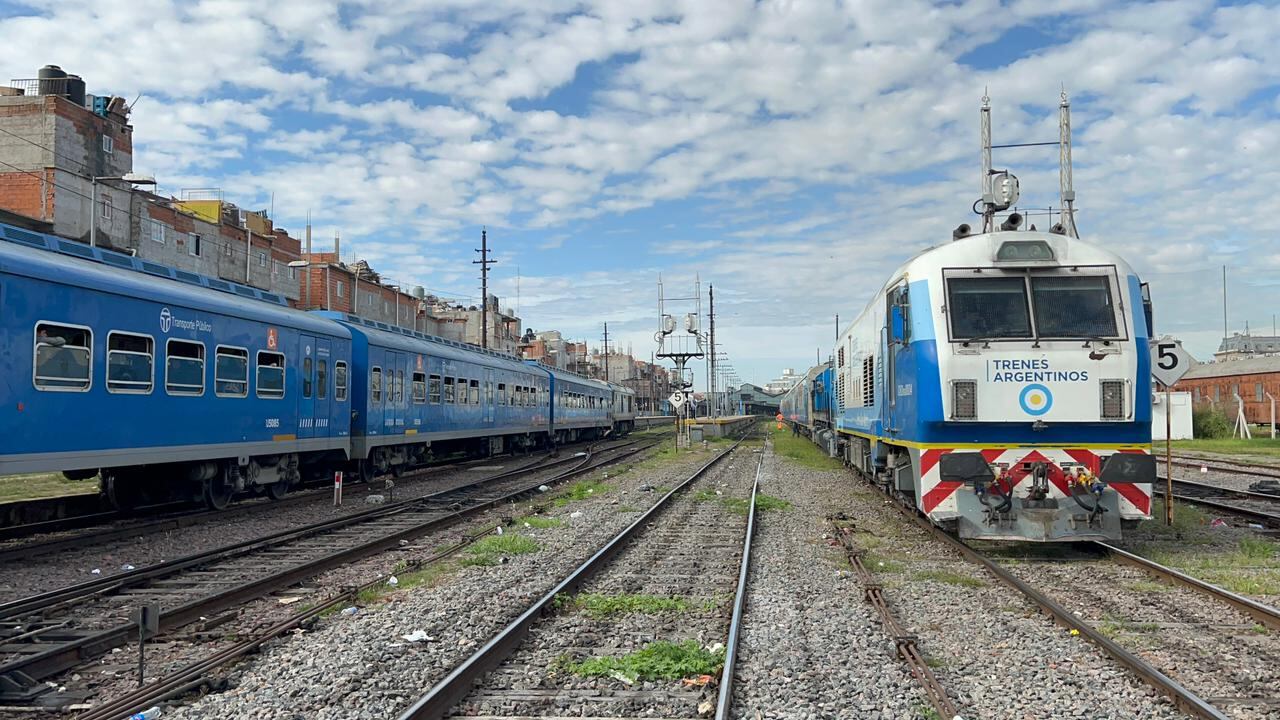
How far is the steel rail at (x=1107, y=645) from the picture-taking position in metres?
4.76

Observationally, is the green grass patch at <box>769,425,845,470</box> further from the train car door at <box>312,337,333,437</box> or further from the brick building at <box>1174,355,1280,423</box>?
the brick building at <box>1174,355,1280,423</box>

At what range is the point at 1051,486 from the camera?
9.04 m

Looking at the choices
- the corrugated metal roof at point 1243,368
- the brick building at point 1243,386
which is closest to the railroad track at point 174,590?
the corrugated metal roof at point 1243,368

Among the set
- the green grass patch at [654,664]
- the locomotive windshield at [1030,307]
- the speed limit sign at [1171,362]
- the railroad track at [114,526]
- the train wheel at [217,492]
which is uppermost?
the locomotive windshield at [1030,307]

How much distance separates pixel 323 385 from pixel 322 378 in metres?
0.13

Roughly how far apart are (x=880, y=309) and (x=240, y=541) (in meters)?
A: 8.73

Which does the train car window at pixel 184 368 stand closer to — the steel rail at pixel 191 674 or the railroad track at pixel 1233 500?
the steel rail at pixel 191 674

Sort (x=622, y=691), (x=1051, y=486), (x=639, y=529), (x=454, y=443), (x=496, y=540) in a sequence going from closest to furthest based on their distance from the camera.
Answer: (x=622, y=691) → (x=1051, y=486) → (x=496, y=540) → (x=639, y=529) → (x=454, y=443)

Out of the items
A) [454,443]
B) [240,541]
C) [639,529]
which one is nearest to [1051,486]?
[639,529]

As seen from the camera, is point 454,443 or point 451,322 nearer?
point 454,443

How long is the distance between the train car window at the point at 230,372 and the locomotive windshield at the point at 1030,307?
9804 millimetres

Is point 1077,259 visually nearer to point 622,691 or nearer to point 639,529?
point 639,529

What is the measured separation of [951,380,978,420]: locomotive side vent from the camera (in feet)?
30.1

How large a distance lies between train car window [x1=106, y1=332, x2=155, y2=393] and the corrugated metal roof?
46.2m
